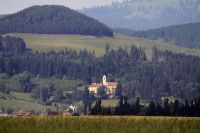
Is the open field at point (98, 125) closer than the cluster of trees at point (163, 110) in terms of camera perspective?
Yes

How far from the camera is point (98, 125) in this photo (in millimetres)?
66562

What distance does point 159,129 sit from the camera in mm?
64312

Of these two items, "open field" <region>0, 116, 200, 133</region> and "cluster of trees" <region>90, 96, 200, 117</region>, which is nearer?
"open field" <region>0, 116, 200, 133</region>

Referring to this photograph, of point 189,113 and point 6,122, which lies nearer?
point 6,122

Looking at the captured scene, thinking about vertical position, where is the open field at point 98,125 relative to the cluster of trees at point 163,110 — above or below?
above

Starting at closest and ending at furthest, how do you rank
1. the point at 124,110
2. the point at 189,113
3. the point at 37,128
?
the point at 37,128, the point at 189,113, the point at 124,110

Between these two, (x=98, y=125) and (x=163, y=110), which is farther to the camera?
(x=163, y=110)

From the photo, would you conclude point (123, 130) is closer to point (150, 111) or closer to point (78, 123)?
point (78, 123)

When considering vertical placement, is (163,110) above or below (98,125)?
below

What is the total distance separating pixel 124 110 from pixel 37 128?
37372 mm

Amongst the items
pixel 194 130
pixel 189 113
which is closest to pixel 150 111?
pixel 189 113

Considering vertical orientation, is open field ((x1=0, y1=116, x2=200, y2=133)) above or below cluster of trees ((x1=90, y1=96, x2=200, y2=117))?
above

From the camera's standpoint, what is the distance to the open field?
A: 62219 mm

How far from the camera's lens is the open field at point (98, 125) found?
62.2 m
